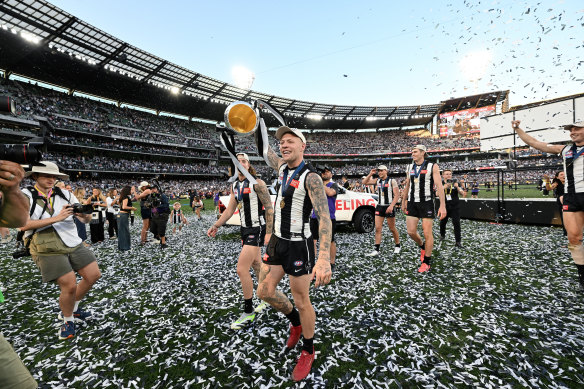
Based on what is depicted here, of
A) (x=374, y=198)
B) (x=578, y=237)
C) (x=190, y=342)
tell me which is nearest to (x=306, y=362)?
(x=190, y=342)

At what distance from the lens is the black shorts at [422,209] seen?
5148 mm

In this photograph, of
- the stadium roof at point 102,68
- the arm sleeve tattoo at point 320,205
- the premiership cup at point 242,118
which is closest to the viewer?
the premiership cup at point 242,118

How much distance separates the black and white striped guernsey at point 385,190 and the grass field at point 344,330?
5.15ft

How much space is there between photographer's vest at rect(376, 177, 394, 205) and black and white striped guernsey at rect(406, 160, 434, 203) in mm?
869

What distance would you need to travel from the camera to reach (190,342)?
3.03m

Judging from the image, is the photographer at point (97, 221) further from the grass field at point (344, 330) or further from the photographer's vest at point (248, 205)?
the photographer's vest at point (248, 205)

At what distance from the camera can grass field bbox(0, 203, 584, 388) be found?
240 centimetres

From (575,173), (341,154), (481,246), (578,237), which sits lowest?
(481,246)

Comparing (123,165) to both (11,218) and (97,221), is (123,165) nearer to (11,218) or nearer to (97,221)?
(97,221)

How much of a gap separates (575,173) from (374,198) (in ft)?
18.4

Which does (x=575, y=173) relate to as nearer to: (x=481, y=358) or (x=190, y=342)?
(x=481, y=358)

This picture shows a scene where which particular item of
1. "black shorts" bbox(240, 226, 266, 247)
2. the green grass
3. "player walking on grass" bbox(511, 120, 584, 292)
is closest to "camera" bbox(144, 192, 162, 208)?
"black shorts" bbox(240, 226, 266, 247)

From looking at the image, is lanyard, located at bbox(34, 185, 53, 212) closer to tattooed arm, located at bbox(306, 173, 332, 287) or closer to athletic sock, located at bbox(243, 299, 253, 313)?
athletic sock, located at bbox(243, 299, 253, 313)

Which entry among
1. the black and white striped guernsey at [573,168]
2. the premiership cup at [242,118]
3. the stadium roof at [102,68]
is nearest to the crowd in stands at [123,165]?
the stadium roof at [102,68]
